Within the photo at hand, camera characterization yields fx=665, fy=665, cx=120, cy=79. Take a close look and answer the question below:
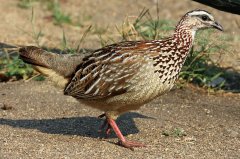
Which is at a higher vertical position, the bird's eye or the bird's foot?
the bird's eye

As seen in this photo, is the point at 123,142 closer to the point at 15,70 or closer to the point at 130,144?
the point at 130,144

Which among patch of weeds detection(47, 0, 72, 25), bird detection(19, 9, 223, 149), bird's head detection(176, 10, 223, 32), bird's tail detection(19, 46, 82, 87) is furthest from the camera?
patch of weeds detection(47, 0, 72, 25)

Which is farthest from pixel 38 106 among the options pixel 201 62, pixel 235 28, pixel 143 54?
pixel 235 28

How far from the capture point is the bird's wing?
6754 millimetres

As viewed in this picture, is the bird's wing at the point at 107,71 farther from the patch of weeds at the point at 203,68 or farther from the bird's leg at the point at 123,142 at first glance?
the patch of weeds at the point at 203,68

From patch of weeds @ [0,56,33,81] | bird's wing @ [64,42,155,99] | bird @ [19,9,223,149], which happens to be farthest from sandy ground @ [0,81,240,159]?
bird's wing @ [64,42,155,99]

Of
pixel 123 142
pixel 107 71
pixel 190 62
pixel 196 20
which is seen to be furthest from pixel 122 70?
pixel 190 62

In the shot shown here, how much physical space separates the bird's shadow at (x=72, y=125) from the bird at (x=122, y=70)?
25cm

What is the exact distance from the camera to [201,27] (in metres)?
7.14

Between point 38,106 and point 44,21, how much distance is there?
4.65m

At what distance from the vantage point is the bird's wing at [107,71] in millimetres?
6754

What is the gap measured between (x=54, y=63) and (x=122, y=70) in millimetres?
879

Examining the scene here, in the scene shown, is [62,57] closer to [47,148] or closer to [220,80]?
[47,148]

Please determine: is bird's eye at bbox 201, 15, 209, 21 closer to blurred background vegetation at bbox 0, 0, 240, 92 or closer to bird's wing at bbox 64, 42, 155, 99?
bird's wing at bbox 64, 42, 155, 99
